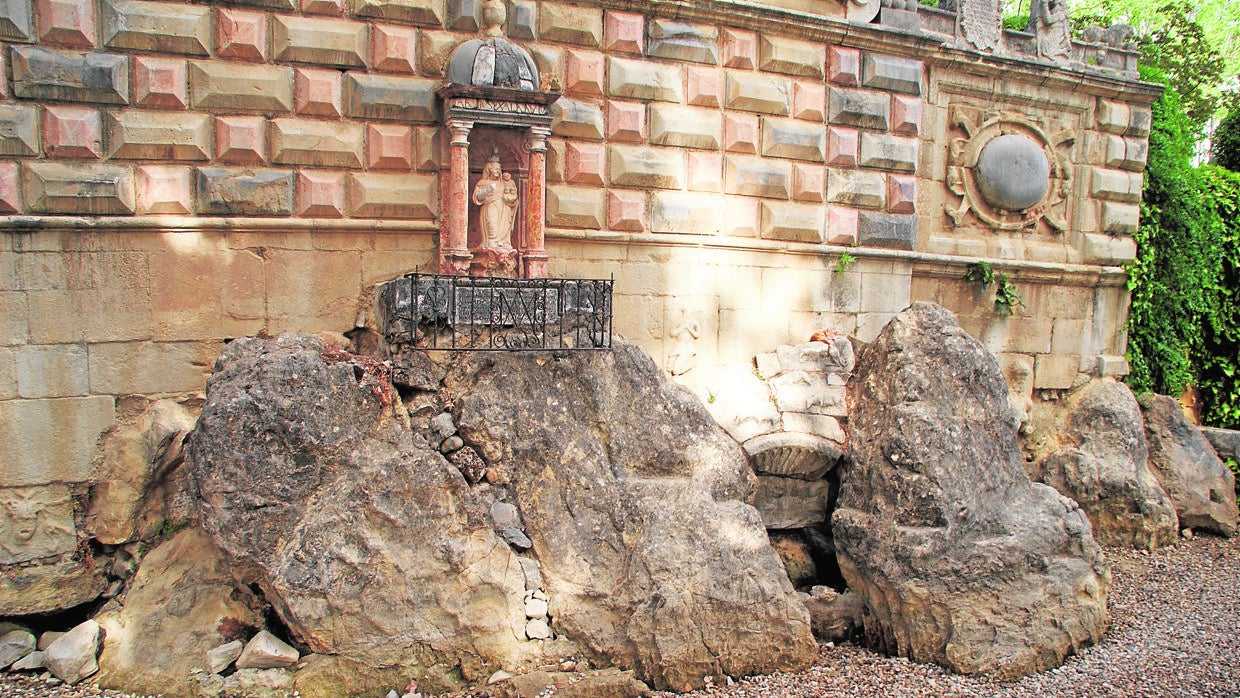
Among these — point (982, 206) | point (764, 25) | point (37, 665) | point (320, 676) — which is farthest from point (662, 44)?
point (37, 665)

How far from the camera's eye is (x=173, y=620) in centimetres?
571

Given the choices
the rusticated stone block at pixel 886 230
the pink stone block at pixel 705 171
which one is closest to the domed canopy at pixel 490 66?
the pink stone block at pixel 705 171

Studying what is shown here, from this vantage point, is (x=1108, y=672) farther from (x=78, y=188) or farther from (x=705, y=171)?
(x=78, y=188)

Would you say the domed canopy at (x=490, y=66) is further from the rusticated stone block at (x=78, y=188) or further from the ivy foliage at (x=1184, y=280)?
the ivy foliage at (x=1184, y=280)

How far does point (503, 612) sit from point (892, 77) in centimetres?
631

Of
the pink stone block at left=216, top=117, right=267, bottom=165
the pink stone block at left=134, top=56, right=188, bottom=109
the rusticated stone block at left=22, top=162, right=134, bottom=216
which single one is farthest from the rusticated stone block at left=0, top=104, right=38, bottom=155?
the pink stone block at left=216, top=117, right=267, bottom=165

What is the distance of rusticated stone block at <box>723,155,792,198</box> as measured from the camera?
8.34 meters

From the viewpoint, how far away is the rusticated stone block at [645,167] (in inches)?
311

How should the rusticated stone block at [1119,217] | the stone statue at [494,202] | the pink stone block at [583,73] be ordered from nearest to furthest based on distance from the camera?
the stone statue at [494,202] < the pink stone block at [583,73] < the rusticated stone block at [1119,217]

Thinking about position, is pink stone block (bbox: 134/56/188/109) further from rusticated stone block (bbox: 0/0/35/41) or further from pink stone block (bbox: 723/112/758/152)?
pink stone block (bbox: 723/112/758/152)

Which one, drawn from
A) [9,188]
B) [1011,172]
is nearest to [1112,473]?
[1011,172]

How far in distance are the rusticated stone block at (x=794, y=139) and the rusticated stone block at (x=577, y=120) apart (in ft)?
5.57

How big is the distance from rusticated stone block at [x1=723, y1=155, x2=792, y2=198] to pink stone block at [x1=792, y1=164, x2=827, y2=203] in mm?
70

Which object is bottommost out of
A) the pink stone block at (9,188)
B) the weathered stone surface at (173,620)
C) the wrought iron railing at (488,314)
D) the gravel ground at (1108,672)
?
the gravel ground at (1108,672)
